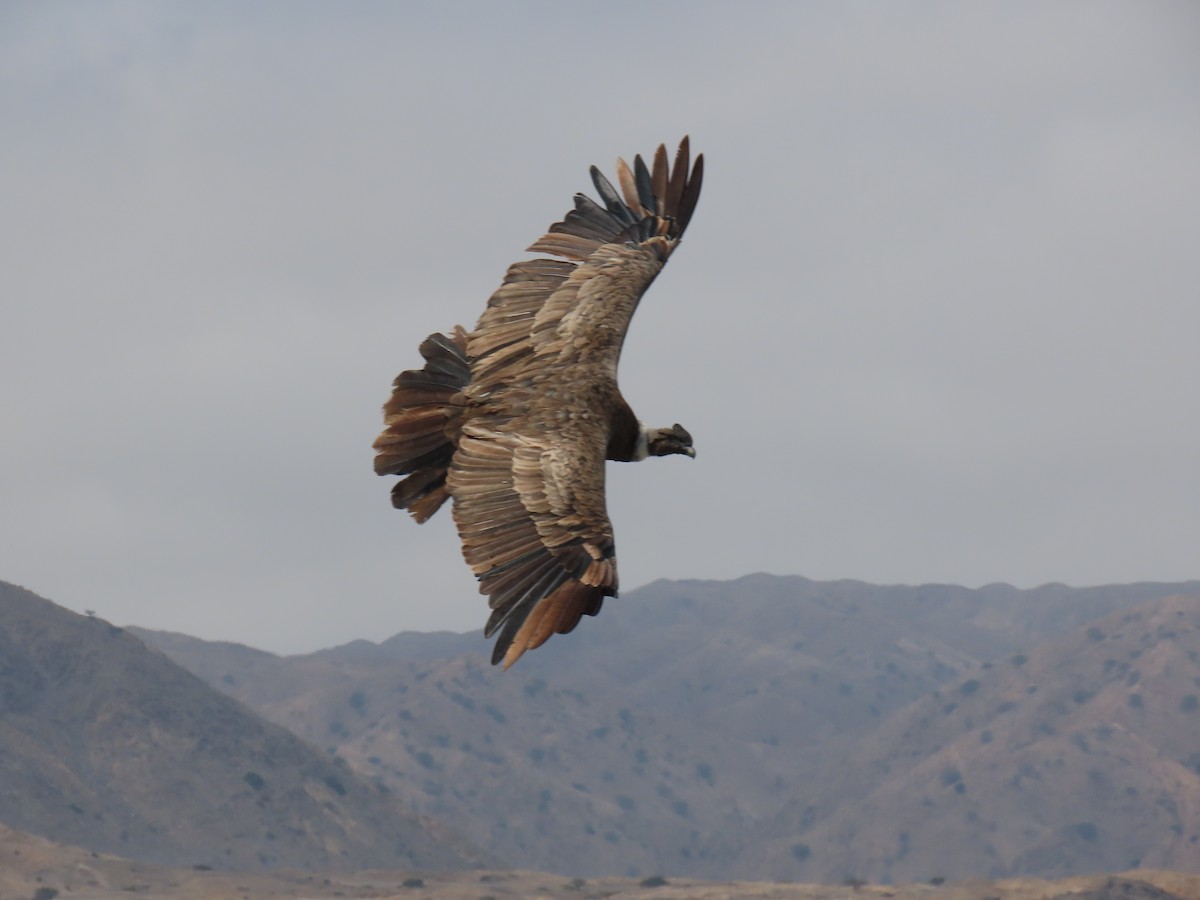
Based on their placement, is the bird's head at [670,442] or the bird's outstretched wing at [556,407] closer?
the bird's outstretched wing at [556,407]

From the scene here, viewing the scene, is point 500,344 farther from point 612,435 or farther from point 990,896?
point 990,896

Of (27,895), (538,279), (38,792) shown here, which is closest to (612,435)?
(538,279)

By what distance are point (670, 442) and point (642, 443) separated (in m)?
0.42

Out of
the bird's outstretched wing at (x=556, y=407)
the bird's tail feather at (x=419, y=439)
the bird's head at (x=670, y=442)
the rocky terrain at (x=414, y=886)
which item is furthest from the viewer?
the rocky terrain at (x=414, y=886)

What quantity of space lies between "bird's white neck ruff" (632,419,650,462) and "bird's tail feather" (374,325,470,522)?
1.80m

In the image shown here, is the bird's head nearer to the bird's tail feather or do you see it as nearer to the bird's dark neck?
the bird's dark neck

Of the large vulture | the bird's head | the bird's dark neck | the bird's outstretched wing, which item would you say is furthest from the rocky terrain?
the bird's dark neck

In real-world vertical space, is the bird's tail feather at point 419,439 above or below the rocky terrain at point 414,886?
above

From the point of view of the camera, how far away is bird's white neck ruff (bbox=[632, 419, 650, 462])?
51.1ft

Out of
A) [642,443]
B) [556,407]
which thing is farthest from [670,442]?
[556,407]

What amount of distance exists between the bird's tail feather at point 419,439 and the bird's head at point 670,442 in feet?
6.81

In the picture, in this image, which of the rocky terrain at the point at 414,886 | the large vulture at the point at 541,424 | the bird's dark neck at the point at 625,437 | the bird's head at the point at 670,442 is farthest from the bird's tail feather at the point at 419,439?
the rocky terrain at the point at 414,886

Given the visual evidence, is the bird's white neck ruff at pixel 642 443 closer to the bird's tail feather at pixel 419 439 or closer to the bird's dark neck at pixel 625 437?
the bird's dark neck at pixel 625 437

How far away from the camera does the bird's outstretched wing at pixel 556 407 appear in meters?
12.5
